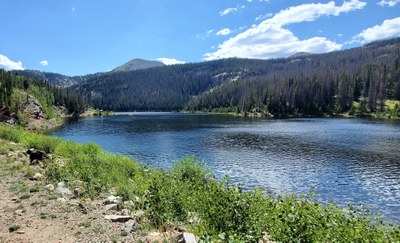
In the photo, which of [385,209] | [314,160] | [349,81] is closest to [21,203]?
[385,209]

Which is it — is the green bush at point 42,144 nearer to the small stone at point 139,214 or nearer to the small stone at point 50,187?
the small stone at point 50,187

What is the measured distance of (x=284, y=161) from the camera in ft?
155

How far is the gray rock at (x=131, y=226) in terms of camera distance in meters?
11.6

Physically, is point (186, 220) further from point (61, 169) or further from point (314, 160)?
point (314, 160)

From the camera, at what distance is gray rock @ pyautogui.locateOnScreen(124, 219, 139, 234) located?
11587mm

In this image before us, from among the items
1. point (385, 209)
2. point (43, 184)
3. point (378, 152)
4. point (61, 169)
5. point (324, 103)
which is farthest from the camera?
point (324, 103)

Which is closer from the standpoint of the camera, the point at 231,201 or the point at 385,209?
the point at 231,201

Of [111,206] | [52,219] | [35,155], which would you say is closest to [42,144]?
[35,155]

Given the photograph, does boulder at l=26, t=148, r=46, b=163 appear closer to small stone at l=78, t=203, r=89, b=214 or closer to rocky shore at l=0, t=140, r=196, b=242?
rocky shore at l=0, t=140, r=196, b=242

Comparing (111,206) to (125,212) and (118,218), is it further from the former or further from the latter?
(118,218)

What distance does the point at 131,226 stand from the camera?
38.8ft

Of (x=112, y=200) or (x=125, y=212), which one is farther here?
(x=112, y=200)

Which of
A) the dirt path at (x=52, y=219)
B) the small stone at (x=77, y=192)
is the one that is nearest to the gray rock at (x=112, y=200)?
the dirt path at (x=52, y=219)

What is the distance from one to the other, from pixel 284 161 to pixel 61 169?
35.7 m
